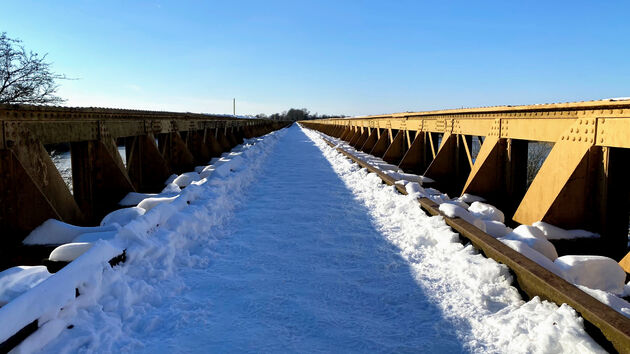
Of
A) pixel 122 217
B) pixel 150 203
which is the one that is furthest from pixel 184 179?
pixel 122 217

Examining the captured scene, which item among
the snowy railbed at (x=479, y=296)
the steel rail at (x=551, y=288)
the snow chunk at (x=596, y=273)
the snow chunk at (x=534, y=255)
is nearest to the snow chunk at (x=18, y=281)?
the snowy railbed at (x=479, y=296)

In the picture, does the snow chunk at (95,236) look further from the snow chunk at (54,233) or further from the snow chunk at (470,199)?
the snow chunk at (470,199)

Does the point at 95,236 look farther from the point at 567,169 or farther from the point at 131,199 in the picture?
the point at 567,169

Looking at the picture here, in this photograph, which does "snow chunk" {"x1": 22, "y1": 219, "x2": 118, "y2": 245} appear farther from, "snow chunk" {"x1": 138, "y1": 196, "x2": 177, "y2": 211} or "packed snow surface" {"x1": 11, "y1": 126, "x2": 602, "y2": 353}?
"snow chunk" {"x1": 138, "y1": 196, "x2": 177, "y2": 211}

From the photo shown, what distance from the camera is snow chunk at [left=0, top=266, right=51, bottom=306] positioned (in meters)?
2.58

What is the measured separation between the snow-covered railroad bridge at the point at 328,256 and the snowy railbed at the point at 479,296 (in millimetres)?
12

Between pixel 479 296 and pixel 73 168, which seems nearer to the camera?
pixel 479 296

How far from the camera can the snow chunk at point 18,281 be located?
2582 millimetres

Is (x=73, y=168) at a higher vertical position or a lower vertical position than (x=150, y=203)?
higher

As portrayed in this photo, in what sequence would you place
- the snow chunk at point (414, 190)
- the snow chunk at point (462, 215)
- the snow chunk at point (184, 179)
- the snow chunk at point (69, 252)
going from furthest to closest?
the snow chunk at point (184, 179) → the snow chunk at point (414, 190) → the snow chunk at point (462, 215) → the snow chunk at point (69, 252)

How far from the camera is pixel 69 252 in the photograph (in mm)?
3344

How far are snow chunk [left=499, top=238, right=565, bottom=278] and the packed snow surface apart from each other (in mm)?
296

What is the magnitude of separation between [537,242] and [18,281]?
4.16m

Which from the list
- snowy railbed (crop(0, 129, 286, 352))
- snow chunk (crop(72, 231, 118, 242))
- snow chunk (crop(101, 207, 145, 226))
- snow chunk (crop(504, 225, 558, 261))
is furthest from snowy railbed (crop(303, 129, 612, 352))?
snow chunk (crop(101, 207, 145, 226))
